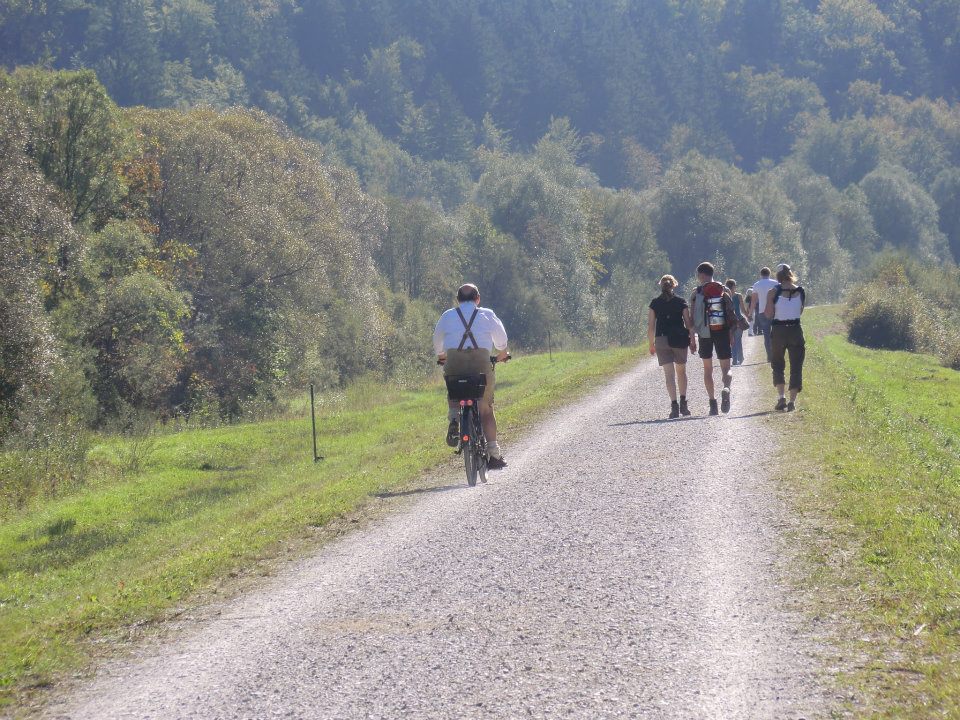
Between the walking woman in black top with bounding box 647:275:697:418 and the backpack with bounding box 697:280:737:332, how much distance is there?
12.5 inches

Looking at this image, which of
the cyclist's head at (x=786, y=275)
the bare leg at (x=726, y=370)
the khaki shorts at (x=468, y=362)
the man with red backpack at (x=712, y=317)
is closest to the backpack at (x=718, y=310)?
the man with red backpack at (x=712, y=317)

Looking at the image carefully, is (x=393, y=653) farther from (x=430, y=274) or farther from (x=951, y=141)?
(x=951, y=141)

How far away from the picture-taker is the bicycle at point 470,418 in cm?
1265

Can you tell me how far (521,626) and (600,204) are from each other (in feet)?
278

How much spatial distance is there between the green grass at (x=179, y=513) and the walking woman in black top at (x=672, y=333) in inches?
109

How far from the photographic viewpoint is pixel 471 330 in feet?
41.2

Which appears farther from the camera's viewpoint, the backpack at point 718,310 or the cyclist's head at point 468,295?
the backpack at point 718,310

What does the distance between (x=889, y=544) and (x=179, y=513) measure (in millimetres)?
13541

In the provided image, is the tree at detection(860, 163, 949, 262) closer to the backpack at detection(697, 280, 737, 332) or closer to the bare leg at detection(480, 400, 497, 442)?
the backpack at detection(697, 280, 737, 332)

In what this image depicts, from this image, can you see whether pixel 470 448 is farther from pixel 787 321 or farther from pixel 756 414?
pixel 787 321

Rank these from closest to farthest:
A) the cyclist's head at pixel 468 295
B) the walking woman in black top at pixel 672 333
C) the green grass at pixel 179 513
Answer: the green grass at pixel 179 513, the cyclist's head at pixel 468 295, the walking woman in black top at pixel 672 333

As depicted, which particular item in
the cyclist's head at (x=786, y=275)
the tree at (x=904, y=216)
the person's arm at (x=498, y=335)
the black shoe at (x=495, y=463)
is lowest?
the black shoe at (x=495, y=463)

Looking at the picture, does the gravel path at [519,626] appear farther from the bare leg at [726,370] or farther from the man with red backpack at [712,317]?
the bare leg at [726,370]

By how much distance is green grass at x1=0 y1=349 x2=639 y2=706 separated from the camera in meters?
7.93
